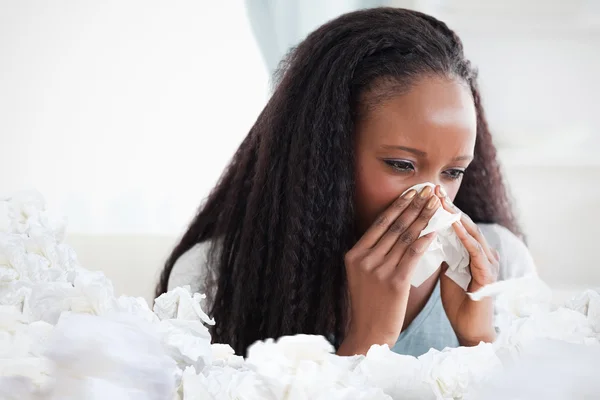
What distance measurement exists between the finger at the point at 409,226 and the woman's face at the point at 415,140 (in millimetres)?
32

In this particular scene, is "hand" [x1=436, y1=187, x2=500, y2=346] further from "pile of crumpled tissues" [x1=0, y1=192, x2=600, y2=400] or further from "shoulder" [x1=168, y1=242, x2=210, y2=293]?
"pile of crumpled tissues" [x1=0, y1=192, x2=600, y2=400]

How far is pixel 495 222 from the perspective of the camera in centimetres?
117

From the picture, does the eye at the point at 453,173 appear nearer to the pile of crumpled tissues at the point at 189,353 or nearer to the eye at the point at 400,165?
the eye at the point at 400,165

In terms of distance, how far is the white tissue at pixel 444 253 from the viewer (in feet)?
2.57

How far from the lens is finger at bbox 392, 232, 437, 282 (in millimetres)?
794

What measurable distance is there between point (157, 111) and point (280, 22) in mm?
443

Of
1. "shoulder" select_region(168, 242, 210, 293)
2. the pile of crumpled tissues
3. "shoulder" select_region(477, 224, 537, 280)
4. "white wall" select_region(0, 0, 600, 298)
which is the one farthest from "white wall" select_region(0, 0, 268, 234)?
the pile of crumpled tissues

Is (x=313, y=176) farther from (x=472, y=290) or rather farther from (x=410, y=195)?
(x=472, y=290)

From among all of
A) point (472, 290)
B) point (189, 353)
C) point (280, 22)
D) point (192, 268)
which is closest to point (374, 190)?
point (472, 290)

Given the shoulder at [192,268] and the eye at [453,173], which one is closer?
the eye at [453,173]

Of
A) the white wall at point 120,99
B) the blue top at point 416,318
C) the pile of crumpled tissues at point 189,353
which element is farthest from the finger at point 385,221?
the white wall at point 120,99

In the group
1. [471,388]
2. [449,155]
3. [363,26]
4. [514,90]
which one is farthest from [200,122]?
[471,388]

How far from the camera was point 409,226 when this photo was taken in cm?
80

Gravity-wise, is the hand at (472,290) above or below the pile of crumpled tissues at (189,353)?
below
